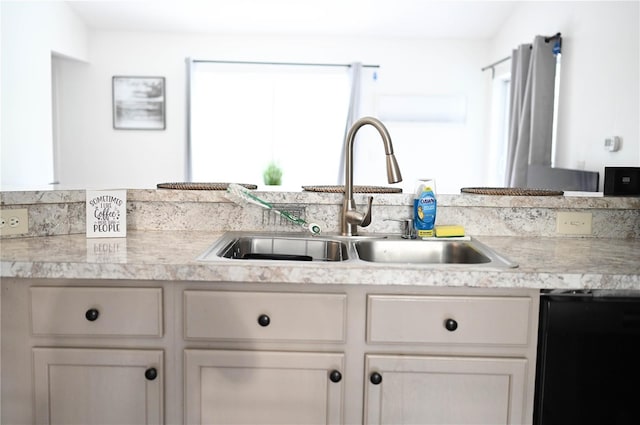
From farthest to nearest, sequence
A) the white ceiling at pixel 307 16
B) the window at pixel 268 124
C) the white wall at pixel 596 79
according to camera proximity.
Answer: the window at pixel 268 124
the white ceiling at pixel 307 16
the white wall at pixel 596 79

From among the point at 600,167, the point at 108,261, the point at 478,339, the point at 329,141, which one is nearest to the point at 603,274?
the point at 478,339

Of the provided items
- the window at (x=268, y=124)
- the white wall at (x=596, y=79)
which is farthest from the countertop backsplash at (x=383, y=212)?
the window at (x=268, y=124)

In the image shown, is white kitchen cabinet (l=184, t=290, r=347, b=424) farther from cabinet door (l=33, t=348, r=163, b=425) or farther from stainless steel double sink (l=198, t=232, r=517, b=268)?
stainless steel double sink (l=198, t=232, r=517, b=268)

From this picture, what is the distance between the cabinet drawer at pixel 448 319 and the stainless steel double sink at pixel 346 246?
0.39 metres

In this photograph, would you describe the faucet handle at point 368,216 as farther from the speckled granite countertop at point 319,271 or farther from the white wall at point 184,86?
the white wall at point 184,86

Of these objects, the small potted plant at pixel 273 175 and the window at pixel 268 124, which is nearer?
the small potted plant at pixel 273 175

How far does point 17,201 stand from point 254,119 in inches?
191

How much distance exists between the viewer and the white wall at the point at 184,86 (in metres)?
6.23

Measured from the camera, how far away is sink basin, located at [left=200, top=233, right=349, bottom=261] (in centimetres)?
181

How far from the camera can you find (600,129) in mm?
3736

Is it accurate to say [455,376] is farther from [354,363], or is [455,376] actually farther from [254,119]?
[254,119]

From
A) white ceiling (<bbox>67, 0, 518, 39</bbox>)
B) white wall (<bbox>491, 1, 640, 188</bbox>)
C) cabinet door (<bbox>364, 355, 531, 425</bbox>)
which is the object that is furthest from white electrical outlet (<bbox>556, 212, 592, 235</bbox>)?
white ceiling (<bbox>67, 0, 518, 39</bbox>)

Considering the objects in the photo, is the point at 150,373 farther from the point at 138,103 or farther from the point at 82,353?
the point at 138,103

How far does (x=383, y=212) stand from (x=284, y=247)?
1.17 feet
